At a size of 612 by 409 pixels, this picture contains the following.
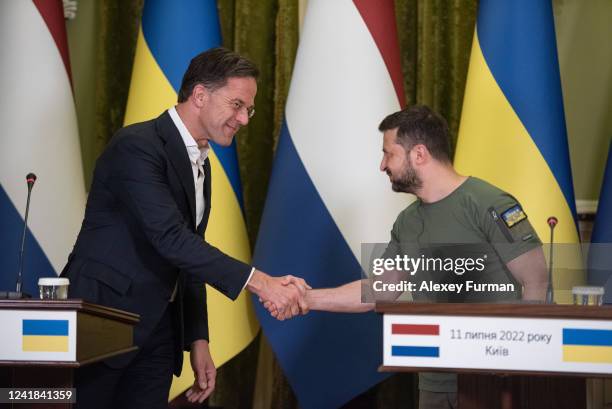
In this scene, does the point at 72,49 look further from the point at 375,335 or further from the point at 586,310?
the point at 586,310

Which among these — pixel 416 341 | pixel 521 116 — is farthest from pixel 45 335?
pixel 521 116

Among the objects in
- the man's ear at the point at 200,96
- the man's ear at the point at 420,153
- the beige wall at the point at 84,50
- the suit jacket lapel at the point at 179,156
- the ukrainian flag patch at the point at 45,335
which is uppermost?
the beige wall at the point at 84,50

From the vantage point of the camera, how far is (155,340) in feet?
7.85

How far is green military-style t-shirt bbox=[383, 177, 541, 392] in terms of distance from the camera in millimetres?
2434

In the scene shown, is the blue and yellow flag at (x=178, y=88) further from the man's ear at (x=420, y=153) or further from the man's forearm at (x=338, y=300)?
the man's ear at (x=420, y=153)

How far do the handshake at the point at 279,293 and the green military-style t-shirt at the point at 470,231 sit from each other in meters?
0.30

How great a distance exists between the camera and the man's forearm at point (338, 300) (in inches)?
115

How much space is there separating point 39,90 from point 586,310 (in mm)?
2601

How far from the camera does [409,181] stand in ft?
9.21

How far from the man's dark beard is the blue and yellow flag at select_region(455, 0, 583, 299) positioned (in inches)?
28.5

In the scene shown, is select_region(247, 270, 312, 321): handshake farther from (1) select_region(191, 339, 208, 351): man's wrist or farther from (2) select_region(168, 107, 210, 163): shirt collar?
(2) select_region(168, 107, 210, 163): shirt collar

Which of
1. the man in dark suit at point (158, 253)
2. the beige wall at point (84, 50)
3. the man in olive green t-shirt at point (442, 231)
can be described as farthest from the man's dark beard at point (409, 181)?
the beige wall at point (84, 50)

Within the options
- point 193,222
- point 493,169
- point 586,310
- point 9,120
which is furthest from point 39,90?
point 586,310

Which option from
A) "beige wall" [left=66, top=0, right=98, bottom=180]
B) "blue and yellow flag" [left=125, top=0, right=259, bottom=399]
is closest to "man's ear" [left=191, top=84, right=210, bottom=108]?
"blue and yellow flag" [left=125, top=0, right=259, bottom=399]
